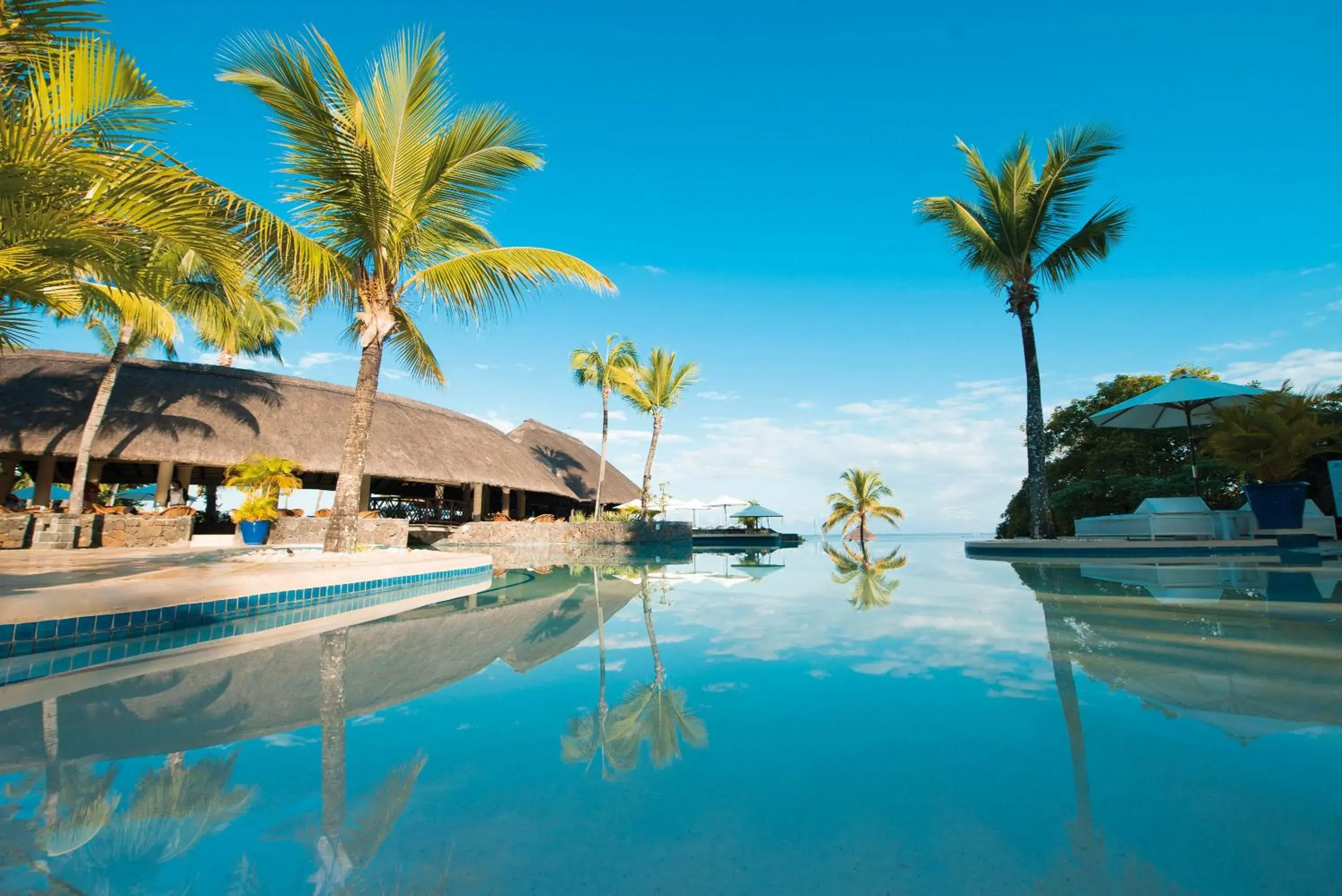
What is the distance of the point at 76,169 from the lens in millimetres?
3578

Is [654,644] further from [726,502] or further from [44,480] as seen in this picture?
[726,502]

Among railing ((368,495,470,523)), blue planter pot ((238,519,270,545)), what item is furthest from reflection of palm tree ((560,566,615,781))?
railing ((368,495,470,523))

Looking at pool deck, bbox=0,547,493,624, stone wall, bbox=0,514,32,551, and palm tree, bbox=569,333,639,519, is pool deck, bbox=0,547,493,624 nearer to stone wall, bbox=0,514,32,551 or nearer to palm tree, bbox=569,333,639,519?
stone wall, bbox=0,514,32,551

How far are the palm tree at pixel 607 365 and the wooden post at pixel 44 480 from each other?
53.3 feet

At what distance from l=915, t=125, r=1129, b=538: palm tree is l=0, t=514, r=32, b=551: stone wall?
725 inches

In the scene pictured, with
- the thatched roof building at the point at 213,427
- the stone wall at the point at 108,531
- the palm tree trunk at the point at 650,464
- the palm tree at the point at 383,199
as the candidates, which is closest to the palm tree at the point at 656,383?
the palm tree trunk at the point at 650,464

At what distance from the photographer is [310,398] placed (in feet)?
62.2

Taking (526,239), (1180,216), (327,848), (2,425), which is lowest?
(327,848)

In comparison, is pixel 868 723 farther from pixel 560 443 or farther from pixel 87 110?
pixel 560 443

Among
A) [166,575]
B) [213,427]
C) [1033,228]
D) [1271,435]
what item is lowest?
[166,575]

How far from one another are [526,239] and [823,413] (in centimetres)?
2458

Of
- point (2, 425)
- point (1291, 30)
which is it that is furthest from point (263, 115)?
point (1291, 30)

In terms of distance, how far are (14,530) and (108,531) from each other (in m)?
1.37

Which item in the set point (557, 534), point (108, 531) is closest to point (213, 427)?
point (108, 531)
